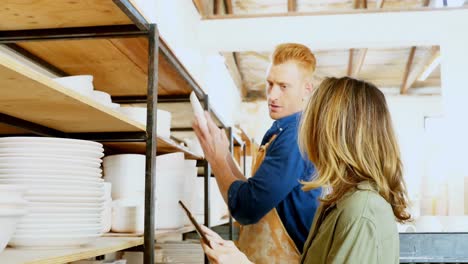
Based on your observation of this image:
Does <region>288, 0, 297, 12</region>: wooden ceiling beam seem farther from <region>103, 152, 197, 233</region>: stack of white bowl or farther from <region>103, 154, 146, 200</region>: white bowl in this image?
<region>103, 154, 146, 200</region>: white bowl

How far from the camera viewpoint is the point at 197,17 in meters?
5.97

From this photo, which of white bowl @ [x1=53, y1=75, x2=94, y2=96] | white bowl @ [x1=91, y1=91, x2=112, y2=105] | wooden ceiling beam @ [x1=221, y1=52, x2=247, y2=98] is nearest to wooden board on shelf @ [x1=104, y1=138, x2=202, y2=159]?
white bowl @ [x1=91, y1=91, x2=112, y2=105]

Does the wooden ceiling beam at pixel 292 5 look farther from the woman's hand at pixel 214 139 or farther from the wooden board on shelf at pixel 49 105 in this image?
the wooden board on shelf at pixel 49 105

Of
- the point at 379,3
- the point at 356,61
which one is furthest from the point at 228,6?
the point at 356,61

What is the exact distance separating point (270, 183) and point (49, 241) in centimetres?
93

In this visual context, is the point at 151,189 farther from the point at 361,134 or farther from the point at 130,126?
the point at 361,134

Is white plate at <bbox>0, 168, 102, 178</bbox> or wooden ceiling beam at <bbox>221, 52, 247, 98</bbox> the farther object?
wooden ceiling beam at <bbox>221, 52, 247, 98</bbox>

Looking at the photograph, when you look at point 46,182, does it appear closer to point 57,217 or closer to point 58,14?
point 57,217

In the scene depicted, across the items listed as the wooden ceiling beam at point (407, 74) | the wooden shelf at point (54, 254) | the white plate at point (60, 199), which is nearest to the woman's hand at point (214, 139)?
the wooden shelf at point (54, 254)

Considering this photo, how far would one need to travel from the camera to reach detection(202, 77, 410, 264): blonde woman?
3.91 ft

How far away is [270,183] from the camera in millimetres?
1924

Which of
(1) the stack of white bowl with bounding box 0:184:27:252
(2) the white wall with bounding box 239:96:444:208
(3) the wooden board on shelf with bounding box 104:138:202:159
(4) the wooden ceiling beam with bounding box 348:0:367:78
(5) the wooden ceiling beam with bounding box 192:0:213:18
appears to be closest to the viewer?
(1) the stack of white bowl with bounding box 0:184:27:252

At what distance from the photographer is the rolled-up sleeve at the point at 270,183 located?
1.93m

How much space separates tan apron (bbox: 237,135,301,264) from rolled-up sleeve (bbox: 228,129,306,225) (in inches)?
4.9
